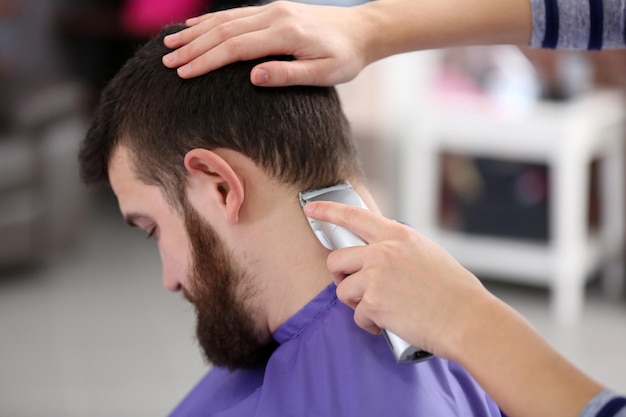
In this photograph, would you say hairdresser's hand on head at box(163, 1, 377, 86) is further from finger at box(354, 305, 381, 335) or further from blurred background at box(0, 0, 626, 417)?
blurred background at box(0, 0, 626, 417)

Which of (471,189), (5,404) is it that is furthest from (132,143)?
(471,189)

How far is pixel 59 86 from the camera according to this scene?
4.46m

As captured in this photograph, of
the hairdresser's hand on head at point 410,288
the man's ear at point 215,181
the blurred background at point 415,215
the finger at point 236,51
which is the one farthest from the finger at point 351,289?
the blurred background at point 415,215

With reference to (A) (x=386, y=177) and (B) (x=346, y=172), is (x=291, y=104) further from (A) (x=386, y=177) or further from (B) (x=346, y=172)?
(A) (x=386, y=177)

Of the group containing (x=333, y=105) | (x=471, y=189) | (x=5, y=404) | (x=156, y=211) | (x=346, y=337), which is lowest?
(x=5, y=404)

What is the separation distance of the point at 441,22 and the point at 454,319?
0.52 meters

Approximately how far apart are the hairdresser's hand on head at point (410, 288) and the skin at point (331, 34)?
276 millimetres

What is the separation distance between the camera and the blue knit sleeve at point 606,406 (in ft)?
2.92

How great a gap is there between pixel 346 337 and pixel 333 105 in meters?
0.33

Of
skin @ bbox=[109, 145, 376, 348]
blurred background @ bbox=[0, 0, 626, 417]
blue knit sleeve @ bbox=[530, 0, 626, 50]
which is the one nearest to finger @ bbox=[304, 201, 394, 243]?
skin @ bbox=[109, 145, 376, 348]

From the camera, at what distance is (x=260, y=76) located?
1215 millimetres

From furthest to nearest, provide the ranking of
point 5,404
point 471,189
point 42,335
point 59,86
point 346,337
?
point 59,86 → point 471,189 → point 42,335 → point 5,404 → point 346,337

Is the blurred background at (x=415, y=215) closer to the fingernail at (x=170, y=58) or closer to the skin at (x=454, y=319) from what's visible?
the fingernail at (x=170, y=58)

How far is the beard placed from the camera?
1294 mm
